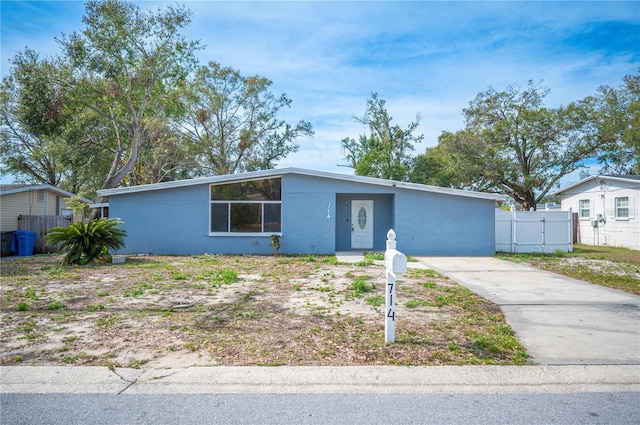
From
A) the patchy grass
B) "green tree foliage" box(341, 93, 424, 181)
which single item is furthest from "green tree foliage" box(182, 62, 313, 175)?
the patchy grass

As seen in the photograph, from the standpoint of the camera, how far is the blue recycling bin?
15438mm

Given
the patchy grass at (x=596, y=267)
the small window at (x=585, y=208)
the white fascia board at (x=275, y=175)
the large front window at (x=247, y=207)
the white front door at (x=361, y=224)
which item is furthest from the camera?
the small window at (x=585, y=208)

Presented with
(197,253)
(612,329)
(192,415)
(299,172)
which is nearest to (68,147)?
(197,253)

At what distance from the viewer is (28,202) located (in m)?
18.4

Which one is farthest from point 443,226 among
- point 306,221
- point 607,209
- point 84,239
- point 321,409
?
point 321,409

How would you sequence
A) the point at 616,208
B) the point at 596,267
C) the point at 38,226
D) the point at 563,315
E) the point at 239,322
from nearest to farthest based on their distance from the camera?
the point at 239,322 → the point at 563,315 → the point at 596,267 → the point at 38,226 → the point at 616,208

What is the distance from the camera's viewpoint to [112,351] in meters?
4.39

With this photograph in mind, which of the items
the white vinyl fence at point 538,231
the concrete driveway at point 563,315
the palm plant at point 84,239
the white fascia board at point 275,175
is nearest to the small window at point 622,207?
the white vinyl fence at point 538,231

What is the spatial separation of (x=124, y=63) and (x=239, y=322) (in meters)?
18.4

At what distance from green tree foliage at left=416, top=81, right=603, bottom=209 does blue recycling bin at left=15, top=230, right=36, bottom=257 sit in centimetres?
2273

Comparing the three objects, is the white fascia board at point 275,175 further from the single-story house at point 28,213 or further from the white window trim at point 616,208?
the white window trim at point 616,208

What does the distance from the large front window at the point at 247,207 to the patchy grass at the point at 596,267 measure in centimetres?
844

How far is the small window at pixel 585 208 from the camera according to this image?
20875 mm

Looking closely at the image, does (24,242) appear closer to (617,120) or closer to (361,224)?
(361,224)
